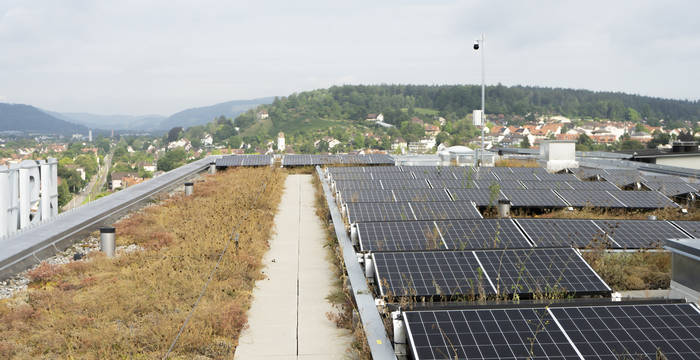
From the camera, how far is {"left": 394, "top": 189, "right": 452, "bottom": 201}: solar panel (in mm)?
16031

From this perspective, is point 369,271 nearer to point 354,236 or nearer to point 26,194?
point 354,236

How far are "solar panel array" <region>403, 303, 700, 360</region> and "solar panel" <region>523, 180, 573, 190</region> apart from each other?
→ 12401 millimetres

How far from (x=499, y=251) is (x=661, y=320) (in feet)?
10.2

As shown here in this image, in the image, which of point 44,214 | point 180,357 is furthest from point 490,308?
point 44,214

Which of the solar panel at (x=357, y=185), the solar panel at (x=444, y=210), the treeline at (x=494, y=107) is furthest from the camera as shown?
the treeline at (x=494, y=107)

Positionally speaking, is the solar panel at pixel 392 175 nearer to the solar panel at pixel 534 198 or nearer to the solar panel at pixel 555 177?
the solar panel at pixel 534 198

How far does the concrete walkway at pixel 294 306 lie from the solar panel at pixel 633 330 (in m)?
3.03

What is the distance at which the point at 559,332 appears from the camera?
5.52 m

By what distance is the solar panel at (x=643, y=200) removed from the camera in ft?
50.7

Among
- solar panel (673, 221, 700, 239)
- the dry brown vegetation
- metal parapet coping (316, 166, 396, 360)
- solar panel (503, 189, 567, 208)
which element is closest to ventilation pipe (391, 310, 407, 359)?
metal parapet coping (316, 166, 396, 360)

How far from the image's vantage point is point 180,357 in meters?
6.38

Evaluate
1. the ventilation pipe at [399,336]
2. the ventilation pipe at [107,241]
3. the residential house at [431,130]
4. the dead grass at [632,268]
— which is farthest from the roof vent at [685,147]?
the residential house at [431,130]

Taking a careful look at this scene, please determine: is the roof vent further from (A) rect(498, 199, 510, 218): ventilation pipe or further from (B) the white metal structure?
(B) the white metal structure

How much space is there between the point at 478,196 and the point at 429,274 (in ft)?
30.3
